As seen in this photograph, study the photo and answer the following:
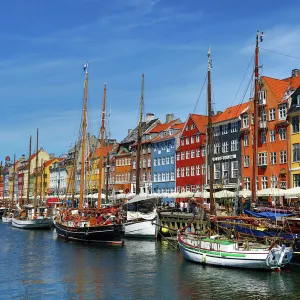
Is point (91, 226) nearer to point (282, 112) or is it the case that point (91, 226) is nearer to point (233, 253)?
point (233, 253)

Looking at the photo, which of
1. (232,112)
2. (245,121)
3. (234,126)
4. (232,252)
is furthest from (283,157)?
(232,252)

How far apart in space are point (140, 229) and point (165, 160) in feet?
123

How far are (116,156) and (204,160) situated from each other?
3155 cm

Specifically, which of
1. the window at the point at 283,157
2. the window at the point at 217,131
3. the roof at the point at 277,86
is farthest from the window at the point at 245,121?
the window at the point at 283,157

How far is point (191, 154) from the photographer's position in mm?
79438

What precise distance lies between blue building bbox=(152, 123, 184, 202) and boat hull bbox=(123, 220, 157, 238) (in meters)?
32.2

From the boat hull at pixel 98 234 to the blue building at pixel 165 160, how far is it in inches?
1429

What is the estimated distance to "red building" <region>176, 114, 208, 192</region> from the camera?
252ft

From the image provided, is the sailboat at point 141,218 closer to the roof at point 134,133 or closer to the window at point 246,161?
the window at point 246,161

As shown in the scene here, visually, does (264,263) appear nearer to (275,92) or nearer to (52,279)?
(52,279)

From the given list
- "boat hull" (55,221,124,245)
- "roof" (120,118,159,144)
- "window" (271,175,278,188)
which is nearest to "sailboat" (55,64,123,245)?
"boat hull" (55,221,124,245)

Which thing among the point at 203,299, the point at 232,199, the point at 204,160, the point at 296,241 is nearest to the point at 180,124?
the point at 204,160

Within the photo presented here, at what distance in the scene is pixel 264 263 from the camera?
29516 mm

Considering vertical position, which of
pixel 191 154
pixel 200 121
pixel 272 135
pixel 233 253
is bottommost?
pixel 233 253
